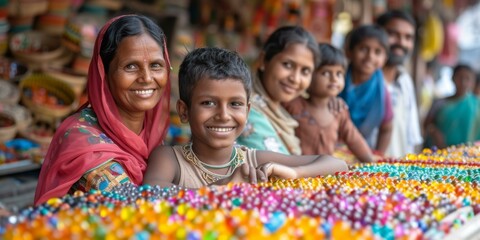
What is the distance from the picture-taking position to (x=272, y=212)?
1.53 meters

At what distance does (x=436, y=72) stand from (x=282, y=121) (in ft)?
32.2

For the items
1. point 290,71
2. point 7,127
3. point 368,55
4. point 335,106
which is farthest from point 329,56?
point 7,127

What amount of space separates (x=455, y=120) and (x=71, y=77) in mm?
3867

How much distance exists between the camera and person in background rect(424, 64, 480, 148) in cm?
609

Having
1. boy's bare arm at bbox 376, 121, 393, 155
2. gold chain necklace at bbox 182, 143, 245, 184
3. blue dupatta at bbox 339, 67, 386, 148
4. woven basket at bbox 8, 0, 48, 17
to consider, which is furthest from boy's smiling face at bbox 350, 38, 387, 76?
woven basket at bbox 8, 0, 48, 17

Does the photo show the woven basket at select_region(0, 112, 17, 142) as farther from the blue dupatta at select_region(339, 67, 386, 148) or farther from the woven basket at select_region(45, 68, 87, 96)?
the blue dupatta at select_region(339, 67, 386, 148)

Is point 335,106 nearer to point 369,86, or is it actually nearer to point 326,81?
point 326,81

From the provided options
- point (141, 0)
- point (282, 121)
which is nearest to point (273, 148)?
point (282, 121)

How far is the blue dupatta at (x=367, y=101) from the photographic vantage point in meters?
4.35

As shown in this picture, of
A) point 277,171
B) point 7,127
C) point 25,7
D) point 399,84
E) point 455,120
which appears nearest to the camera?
point 277,171

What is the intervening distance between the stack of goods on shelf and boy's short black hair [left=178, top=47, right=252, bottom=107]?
0.46 metres

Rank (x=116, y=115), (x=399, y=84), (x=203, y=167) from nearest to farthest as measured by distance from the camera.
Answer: (x=203, y=167) < (x=116, y=115) < (x=399, y=84)

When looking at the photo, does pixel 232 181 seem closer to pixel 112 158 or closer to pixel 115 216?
pixel 112 158

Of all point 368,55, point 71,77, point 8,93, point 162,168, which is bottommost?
point 8,93
